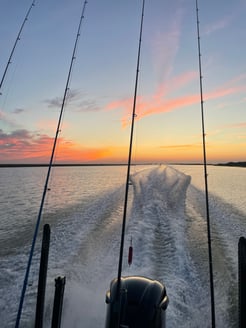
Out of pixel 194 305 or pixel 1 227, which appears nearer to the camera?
pixel 194 305

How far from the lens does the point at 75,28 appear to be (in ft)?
17.6

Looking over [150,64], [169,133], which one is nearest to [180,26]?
[150,64]

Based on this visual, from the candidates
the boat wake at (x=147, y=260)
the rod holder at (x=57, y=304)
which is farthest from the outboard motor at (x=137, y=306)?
the boat wake at (x=147, y=260)

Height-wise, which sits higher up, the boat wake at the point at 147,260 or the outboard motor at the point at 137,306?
the outboard motor at the point at 137,306

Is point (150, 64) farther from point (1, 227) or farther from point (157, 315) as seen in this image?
point (1, 227)

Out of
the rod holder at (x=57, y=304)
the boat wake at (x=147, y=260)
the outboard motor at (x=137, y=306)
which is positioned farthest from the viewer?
the boat wake at (x=147, y=260)

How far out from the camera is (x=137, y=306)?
231 cm

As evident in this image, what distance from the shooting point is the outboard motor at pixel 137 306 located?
2.19 meters

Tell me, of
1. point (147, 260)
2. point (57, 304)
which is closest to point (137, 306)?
point (57, 304)

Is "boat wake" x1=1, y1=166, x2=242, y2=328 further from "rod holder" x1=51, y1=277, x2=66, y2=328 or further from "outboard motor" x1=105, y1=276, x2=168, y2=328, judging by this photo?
"outboard motor" x1=105, y1=276, x2=168, y2=328

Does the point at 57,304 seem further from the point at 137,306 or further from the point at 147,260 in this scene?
the point at 147,260

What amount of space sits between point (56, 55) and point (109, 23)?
1591 mm

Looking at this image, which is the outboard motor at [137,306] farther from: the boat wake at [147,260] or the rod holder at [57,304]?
the boat wake at [147,260]

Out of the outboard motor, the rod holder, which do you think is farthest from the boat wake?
the outboard motor
